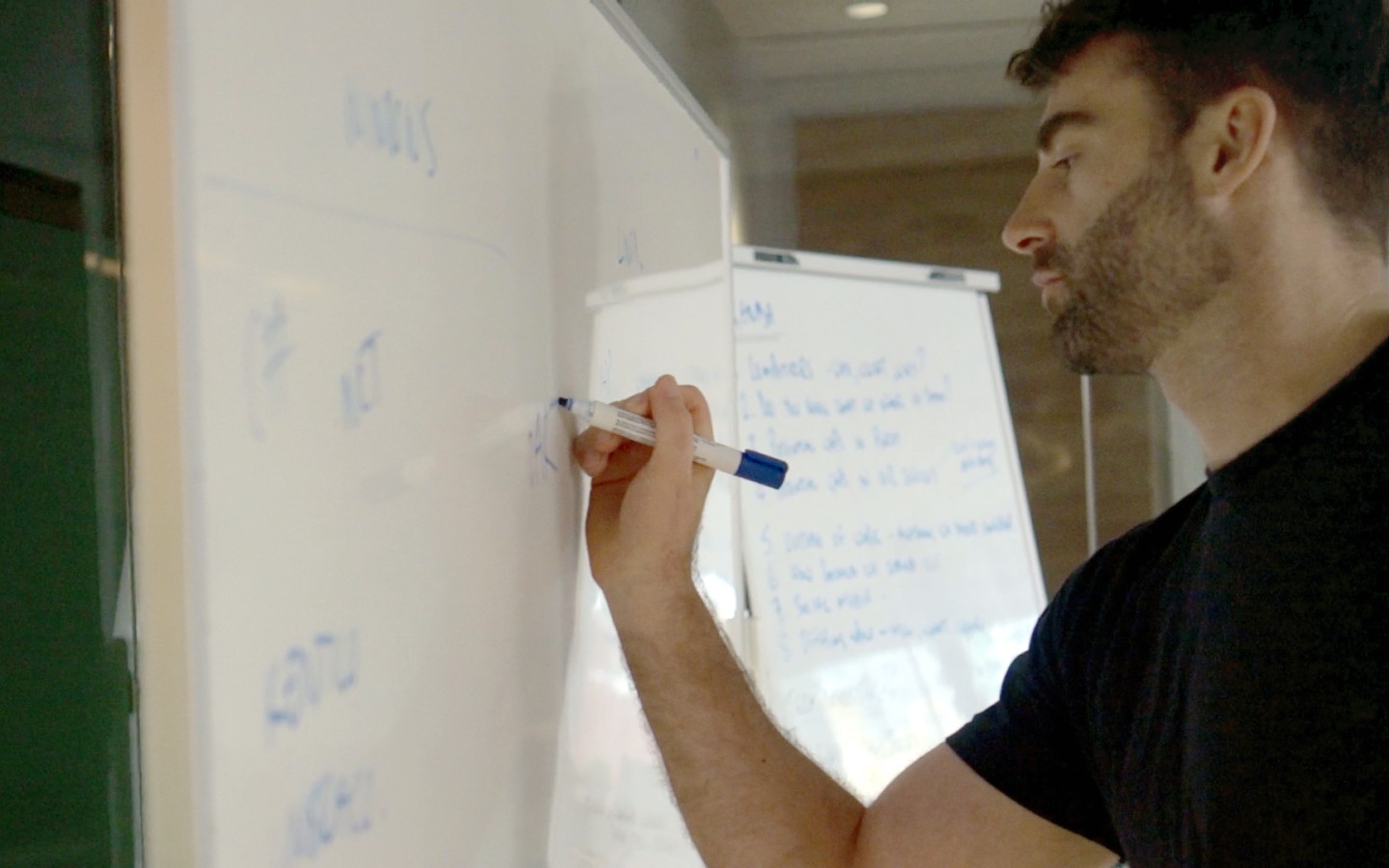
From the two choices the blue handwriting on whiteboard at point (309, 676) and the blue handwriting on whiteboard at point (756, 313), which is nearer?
the blue handwriting on whiteboard at point (309, 676)

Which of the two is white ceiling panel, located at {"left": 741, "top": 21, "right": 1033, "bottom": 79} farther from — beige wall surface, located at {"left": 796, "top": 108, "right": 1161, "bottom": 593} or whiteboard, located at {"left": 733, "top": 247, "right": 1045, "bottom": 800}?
whiteboard, located at {"left": 733, "top": 247, "right": 1045, "bottom": 800}

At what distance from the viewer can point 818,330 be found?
79.1 inches

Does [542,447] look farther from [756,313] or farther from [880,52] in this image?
[880,52]

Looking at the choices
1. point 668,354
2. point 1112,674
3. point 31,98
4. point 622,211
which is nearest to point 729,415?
point 668,354

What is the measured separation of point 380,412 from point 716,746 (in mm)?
493

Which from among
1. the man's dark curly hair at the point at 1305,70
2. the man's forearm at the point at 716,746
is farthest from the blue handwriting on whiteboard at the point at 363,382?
the man's dark curly hair at the point at 1305,70

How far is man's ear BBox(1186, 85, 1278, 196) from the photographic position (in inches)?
35.2

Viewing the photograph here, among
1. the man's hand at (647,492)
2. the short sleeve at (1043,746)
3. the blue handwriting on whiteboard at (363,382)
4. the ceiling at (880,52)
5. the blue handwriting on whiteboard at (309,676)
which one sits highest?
the ceiling at (880,52)

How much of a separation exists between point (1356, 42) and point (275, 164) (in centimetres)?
90

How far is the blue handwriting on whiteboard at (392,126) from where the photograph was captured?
0.54 metres

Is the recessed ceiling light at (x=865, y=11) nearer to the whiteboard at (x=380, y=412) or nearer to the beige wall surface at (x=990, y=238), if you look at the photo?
the beige wall surface at (x=990, y=238)

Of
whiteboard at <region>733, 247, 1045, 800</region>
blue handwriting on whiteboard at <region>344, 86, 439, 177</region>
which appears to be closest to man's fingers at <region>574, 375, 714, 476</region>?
blue handwriting on whiteboard at <region>344, 86, 439, 177</region>

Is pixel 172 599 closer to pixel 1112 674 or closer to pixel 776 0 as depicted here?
pixel 1112 674

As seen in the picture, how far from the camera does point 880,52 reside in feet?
9.80
